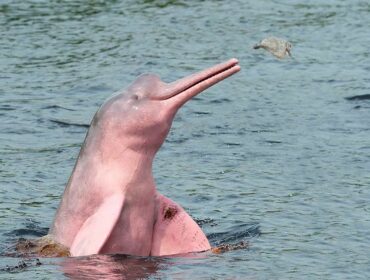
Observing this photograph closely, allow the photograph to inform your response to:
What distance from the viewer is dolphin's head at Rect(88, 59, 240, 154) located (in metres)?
11.5

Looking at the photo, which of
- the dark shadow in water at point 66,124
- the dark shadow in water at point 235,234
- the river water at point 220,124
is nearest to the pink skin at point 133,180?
the river water at point 220,124

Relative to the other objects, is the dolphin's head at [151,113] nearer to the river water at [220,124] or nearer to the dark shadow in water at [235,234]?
the river water at [220,124]

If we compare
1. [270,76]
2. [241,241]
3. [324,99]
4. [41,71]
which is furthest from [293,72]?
[241,241]

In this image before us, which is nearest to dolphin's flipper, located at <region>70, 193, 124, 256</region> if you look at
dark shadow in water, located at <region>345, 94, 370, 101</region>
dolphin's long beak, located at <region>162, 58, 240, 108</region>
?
dolphin's long beak, located at <region>162, 58, 240, 108</region>

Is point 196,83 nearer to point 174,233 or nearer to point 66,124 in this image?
point 174,233

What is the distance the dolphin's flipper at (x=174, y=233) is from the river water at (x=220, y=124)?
264 millimetres

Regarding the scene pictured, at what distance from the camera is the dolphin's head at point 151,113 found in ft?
37.9

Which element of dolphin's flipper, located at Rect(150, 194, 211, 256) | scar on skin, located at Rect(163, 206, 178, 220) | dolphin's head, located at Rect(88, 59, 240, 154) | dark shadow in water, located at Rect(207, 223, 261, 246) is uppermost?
dolphin's head, located at Rect(88, 59, 240, 154)

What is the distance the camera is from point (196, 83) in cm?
1158

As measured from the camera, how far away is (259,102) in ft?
59.8

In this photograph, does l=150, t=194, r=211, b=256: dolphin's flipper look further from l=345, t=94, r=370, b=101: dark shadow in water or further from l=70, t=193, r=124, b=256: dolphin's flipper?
l=345, t=94, r=370, b=101: dark shadow in water

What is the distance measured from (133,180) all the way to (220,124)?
5757mm

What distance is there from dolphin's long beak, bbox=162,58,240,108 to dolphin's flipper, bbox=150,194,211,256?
942 mm

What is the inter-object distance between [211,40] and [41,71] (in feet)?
11.0
